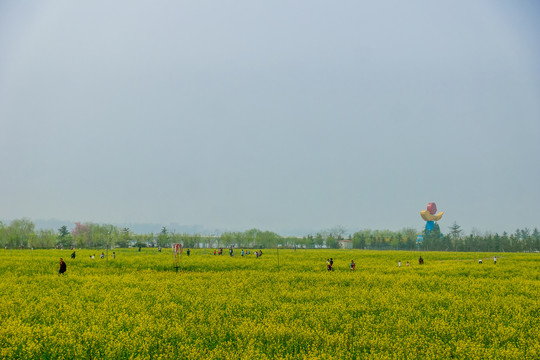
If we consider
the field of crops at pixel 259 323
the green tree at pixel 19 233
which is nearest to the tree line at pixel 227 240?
the green tree at pixel 19 233

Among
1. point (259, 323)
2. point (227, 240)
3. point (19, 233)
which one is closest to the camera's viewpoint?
point (259, 323)

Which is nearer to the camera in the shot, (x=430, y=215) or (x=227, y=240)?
(x=430, y=215)

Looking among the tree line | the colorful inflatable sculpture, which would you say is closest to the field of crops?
the tree line

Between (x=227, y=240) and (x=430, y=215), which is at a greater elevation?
(x=430, y=215)

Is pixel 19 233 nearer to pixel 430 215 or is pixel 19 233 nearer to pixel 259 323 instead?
pixel 259 323

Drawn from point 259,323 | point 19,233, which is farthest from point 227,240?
point 259,323

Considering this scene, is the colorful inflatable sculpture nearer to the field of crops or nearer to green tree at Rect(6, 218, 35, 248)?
the field of crops

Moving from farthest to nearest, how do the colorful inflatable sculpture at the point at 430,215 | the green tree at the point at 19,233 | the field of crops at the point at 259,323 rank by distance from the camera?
the colorful inflatable sculpture at the point at 430,215 < the green tree at the point at 19,233 < the field of crops at the point at 259,323

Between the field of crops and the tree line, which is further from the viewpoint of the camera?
the tree line

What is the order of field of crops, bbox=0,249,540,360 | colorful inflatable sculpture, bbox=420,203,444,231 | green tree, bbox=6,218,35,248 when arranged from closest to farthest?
field of crops, bbox=0,249,540,360
green tree, bbox=6,218,35,248
colorful inflatable sculpture, bbox=420,203,444,231

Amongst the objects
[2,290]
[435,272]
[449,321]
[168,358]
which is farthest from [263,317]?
[435,272]

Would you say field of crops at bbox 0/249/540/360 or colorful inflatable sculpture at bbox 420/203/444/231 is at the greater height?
colorful inflatable sculpture at bbox 420/203/444/231

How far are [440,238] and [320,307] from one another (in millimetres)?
158287

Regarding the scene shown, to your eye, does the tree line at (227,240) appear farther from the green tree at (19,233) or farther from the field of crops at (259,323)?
the field of crops at (259,323)
